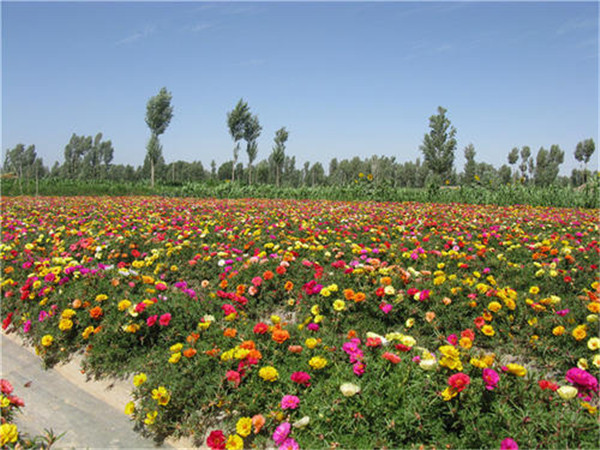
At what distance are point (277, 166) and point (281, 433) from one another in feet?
130

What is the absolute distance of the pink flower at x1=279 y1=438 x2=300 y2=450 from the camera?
1.87 metres

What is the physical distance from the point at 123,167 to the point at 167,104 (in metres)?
57.1

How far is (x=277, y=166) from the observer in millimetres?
40688

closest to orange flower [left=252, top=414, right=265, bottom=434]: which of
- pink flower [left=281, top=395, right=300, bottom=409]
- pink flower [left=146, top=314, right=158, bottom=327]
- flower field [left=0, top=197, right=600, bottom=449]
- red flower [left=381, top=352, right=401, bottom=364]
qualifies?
flower field [left=0, top=197, right=600, bottom=449]

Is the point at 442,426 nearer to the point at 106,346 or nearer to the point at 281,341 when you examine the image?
the point at 281,341

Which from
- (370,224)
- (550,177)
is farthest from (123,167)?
(370,224)

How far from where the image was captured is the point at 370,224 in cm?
626

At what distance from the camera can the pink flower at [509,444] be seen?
63.9 inches

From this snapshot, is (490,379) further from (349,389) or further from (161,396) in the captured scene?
(161,396)

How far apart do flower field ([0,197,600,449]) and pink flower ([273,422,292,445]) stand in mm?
11

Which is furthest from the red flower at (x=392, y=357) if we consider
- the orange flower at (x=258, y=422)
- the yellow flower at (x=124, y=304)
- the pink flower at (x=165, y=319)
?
the yellow flower at (x=124, y=304)

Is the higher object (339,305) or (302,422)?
(339,305)

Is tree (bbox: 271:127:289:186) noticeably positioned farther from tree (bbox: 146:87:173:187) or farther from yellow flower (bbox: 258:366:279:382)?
yellow flower (bbox: 258:366:279:382)

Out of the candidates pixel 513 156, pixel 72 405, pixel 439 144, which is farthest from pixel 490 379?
pixel 513 156
